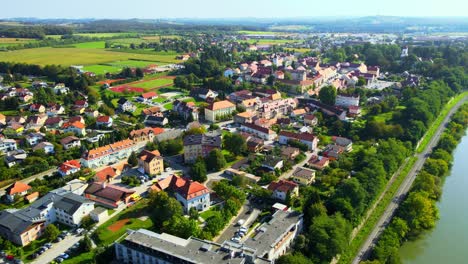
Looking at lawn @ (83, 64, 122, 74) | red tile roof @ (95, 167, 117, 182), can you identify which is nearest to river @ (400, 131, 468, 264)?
red tile roof @ (95, 167, 117, 182)

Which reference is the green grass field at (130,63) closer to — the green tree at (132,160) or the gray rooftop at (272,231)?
the green tree at (132,160)

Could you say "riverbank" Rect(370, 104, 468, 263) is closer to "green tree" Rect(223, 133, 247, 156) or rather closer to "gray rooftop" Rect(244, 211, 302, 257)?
"gray rooftop" Rect(244, 211, 302, 257)

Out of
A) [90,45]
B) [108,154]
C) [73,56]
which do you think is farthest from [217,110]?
[90,45]

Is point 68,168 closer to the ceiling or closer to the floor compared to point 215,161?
closer to the floor

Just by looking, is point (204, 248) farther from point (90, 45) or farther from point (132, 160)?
point (90, 45)

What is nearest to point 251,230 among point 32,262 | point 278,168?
point 278,168

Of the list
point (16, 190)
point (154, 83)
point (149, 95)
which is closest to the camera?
point (16, 190)

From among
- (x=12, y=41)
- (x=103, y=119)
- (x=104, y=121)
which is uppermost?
(x=12, y=41)

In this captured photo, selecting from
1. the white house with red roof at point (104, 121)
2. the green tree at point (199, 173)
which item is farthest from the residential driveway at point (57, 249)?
the white house with red roof at point (104, 121)
